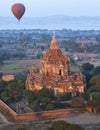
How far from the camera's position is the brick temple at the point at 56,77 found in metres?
31.3

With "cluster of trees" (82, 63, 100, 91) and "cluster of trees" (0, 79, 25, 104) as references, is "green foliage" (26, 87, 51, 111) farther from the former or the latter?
"cluster of trees" (82, 63, 100, 91)

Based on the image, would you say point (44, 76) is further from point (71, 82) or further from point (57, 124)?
point (57, 124)

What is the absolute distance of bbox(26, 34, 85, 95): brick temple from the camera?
3130 centimetres

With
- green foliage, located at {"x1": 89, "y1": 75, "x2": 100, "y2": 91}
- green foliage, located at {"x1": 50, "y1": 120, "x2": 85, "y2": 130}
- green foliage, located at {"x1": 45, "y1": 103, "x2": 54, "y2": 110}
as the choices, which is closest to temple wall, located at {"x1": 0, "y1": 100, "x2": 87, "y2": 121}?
green foliage, located at {"x1": 45, "y1": 103, "x2": 54, "y2": 110}

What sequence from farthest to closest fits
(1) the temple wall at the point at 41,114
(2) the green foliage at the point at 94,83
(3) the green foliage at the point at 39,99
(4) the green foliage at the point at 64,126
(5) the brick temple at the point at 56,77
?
1. (2) the green foliage at the point at 94,83
2. (5) the brick temple at the point at 56,77
3. (3) the green foliage at the point at 39,99
4. (1) the temple wall at the point at 41,114
5. (4) the green foliage at the point at 64,126

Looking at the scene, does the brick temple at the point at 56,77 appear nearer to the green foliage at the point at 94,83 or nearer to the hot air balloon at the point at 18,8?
the green foliage at the point at 94,83

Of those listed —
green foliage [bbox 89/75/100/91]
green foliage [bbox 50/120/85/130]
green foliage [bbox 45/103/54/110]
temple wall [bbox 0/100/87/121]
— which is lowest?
temple wall [bbox 0/100/87/121]

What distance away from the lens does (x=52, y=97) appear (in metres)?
30.3

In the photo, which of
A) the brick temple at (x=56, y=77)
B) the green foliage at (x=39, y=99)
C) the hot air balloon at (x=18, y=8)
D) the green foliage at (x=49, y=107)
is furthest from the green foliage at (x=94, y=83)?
the hot air balloon at (x=18, y=8)

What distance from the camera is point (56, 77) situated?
31453 millimetres

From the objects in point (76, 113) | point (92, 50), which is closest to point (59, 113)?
point (76, 113)

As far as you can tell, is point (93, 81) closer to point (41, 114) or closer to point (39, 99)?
point (39, 99)

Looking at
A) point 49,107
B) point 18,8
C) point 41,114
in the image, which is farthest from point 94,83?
point 18,8

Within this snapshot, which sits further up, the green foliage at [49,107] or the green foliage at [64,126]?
the green foliage at [64,126]
